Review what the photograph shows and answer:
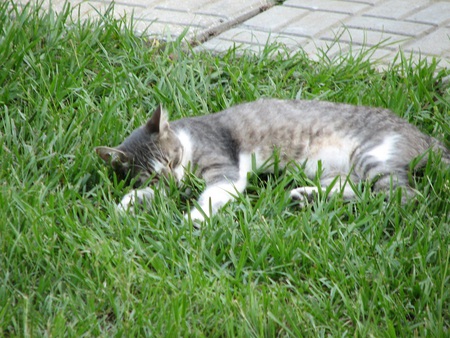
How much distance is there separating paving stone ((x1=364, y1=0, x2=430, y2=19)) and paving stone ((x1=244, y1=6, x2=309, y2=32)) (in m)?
0.57

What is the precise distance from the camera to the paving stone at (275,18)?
246 inches

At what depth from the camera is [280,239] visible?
372cm

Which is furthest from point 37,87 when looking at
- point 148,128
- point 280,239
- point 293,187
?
point 280,239

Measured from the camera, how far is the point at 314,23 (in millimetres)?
6281

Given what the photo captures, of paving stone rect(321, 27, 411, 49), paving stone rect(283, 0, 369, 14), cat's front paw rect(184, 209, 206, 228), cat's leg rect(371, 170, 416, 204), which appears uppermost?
paving stone rect(283, 0, 369, 14)

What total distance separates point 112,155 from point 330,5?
2953 millimetres

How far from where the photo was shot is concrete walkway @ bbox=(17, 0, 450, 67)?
5.90 metres

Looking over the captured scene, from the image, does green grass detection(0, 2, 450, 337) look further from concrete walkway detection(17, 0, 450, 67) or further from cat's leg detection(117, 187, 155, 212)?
concrete walkway detection(17, 0, 450, 67)

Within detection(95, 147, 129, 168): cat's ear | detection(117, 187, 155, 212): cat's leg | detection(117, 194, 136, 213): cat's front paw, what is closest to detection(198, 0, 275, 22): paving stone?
detection(95, 147, 129, 168): cat's ear

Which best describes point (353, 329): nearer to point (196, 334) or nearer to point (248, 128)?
point (196, 334)

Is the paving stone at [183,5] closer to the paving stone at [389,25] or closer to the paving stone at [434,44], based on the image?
the paving stone at [389,25]

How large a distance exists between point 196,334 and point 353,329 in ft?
2.13

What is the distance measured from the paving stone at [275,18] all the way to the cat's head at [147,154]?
2.00 m

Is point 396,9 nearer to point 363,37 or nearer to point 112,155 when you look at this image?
point 363,37
